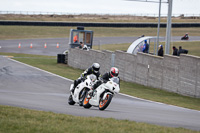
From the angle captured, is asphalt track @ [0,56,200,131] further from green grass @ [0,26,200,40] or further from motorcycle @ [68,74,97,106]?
green grass @ [0,26,200,40]

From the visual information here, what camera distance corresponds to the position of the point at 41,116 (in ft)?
32.9

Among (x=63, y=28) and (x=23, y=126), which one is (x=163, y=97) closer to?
(x=23, y=126)

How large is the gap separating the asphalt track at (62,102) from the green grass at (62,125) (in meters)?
1.19

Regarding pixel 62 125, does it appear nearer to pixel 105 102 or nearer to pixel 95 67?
pixel 105 102

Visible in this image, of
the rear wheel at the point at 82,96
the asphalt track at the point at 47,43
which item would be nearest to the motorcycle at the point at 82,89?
the rear wheel at the point at 82,96

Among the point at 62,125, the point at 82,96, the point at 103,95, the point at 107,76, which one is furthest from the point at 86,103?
the point at 62,125

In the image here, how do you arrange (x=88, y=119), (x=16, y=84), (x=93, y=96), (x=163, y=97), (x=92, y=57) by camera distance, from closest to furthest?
(x=88, y=119) < (x=93, y=96) < (x=163, y=97) < (x=16, y=84) < (x=92, y=57)

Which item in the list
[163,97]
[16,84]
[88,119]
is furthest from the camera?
[16,84]

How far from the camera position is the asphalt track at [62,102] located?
11.4 metres

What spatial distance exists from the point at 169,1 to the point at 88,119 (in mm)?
16141

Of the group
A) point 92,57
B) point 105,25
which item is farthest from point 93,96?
point 105,25

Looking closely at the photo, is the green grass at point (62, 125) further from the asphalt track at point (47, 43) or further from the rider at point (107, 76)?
the asphalt track at point (47, 43)

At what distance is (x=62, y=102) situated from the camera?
1499 cm

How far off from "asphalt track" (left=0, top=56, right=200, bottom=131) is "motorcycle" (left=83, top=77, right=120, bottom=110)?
0.22 meters
